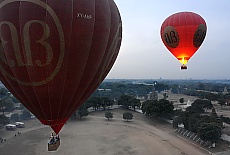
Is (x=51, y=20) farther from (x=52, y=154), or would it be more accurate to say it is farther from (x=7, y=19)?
(x=52, y=154)

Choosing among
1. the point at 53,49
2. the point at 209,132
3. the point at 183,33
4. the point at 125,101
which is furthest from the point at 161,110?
the point at 53,49

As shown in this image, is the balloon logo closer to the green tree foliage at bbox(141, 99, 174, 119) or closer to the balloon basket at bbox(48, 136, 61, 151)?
the balloon basket at bbox(48, 136, 61, 151)

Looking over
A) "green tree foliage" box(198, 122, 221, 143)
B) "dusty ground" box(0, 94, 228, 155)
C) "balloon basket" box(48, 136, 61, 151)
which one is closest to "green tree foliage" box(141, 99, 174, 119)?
"dusty ground" box(0, 94, 228, 155)

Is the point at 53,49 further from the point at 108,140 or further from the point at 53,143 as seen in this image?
the point at 108,140

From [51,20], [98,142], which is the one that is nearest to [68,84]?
[51,20]

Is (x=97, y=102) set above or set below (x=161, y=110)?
above

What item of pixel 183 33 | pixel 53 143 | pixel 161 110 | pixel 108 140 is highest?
pixel 183 33

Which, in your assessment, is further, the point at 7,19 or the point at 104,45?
the point at 104,45

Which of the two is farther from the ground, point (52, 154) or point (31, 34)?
point (31, 34)
